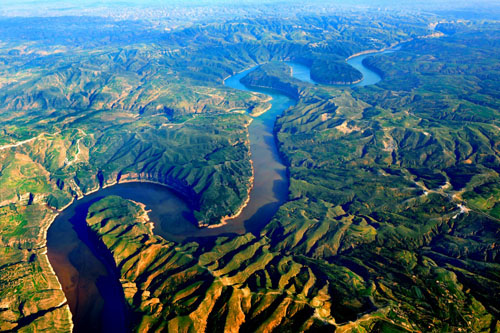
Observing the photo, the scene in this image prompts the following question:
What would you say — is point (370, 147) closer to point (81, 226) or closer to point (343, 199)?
point (343, 199)

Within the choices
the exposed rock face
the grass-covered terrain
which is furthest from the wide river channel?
the exposed rock face

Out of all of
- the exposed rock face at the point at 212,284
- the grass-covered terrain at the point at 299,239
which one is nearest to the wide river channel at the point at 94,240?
the grass-covered terrain at the point at 299,239

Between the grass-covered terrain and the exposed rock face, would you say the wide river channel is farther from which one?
the exposed rock face

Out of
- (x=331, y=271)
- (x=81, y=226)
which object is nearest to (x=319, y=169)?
(x=331, y=271)

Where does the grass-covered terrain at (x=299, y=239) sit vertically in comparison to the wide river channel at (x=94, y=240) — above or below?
above

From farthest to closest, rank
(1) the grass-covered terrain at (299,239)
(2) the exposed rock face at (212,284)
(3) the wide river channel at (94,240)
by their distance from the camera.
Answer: (3) the wide river channel at (94,240) → (1) the grass-covered terrain at (299,239) → (2) the exposed rock face at (212,284)

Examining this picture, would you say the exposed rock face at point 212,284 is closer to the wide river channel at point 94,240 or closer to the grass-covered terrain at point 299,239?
the grass-covered terrain at point 299,239

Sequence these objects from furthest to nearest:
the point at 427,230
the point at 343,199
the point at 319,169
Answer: the point at 319,169 < the point at 343,199 < the point at 427,230

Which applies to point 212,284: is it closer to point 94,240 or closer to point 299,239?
point 299,239
